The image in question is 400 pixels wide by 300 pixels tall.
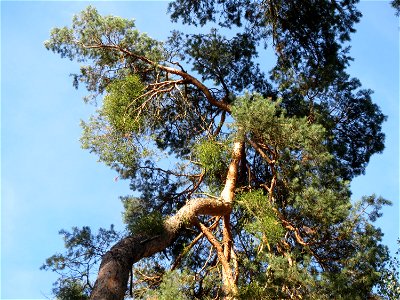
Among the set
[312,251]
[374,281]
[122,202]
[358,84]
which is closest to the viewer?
[374,281]

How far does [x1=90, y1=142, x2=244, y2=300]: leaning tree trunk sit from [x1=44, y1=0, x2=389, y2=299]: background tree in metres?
0.02

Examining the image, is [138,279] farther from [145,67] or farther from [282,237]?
[145,67]

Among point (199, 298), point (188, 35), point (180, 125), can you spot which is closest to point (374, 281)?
point (199, 298)

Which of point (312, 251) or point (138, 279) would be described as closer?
point (312, 251)

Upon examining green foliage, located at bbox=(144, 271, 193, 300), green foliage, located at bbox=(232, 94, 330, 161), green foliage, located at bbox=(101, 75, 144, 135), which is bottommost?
green foliage, located at bbox=(144, 271, 193, 300)

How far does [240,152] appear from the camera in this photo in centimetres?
935

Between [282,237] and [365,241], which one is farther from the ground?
[282,237]

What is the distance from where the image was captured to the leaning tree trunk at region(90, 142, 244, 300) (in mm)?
6008

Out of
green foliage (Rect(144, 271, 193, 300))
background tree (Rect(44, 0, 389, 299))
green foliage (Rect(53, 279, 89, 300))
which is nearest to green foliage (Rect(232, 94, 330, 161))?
background tree (Rect(44, 0, 389, 299))

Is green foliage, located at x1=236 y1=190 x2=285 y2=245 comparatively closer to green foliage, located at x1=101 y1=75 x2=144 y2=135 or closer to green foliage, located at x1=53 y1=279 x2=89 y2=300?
green foliage, located at x1=101 y1=75 x2=144 y2=135

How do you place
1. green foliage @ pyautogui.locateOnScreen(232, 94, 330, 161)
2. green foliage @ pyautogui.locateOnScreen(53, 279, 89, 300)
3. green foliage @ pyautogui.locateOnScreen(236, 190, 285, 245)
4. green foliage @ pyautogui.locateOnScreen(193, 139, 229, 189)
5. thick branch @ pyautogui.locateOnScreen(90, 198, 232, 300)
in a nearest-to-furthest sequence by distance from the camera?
1. thick branch @ pyautogui.locateOnScreen(90, 198, 232, 300)
2. green foliage @ pyautogui.locateOnScreen(236, 190, 285, 245)
3. green foliage @ pyautogui.locateOnScreen(232, 94, 330, 161)
4. green foliage @ pyautogui.locateOnScreen(53, 279, 89, 300)
5. green foliage @ pyautogui.locateOnScreen(193, 139, 229, 189)

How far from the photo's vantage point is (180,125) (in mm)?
10734

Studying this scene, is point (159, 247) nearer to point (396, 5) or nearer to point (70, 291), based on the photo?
point (70, 291)

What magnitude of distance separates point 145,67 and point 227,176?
2.64 m
